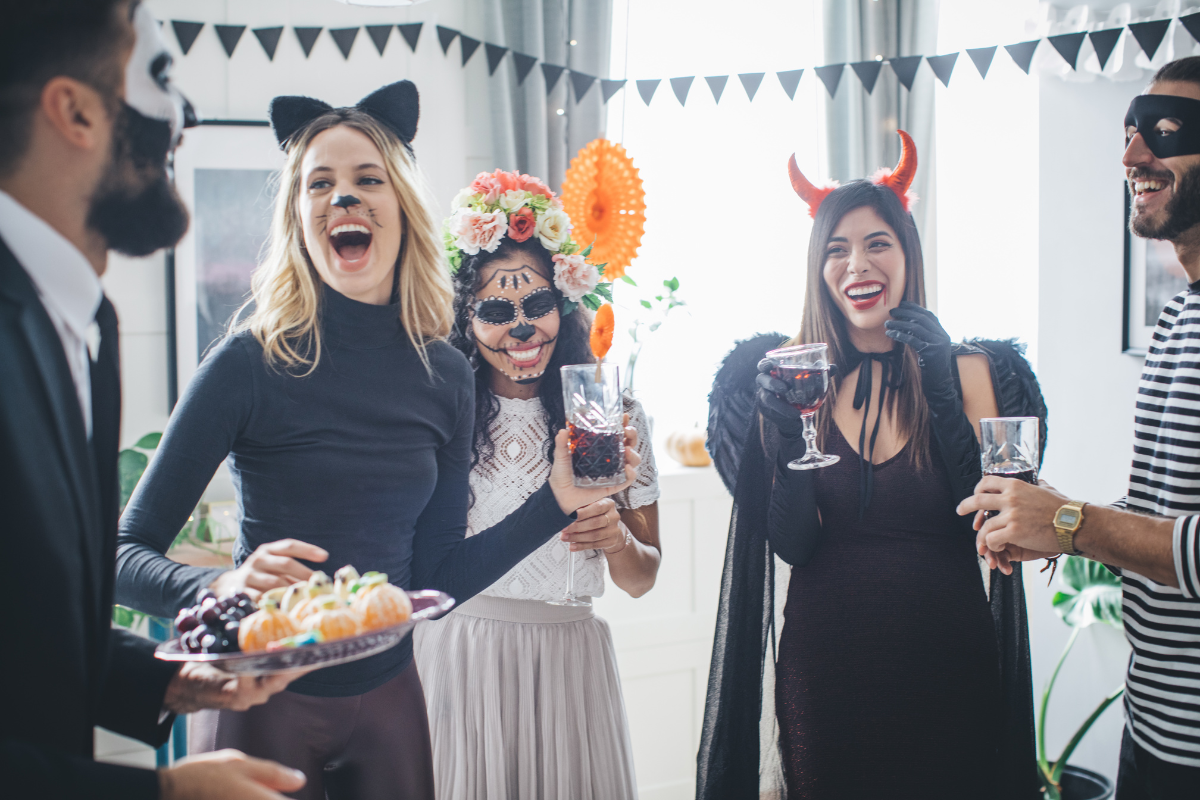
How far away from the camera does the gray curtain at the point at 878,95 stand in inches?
138

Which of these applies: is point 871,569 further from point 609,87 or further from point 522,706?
point 609,87

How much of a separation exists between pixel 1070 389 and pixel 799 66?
1841mm

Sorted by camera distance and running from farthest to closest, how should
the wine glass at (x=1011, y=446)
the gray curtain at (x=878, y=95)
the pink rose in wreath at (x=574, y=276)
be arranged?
the gray curtain at (x=878, y=95)
the pink rose in wreath at (x=574, y=276)
the wine glass at (x=1011, y=446)

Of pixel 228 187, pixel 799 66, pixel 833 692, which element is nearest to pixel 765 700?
pixel 833 692

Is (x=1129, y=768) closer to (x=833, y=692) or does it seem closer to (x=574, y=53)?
(x=833, y=692)

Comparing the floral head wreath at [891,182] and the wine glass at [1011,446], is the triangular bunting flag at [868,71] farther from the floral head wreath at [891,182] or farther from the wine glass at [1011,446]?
the wine glass at [1011,446]

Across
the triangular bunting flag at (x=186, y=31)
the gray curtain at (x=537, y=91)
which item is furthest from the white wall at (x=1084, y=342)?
the triangular bunting flag at (x=186, y=31)

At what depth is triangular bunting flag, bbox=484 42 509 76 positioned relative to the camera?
3152mm

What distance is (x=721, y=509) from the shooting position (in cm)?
335

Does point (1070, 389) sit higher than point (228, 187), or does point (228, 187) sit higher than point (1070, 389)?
point (228, 187)

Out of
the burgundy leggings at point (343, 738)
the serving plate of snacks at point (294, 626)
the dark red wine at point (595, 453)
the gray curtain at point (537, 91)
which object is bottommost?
the burgundy leggings at point (343, 738)

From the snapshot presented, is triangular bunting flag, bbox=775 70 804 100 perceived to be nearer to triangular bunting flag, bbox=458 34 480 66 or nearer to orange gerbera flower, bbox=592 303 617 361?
triangular bunting flag, bbox=458 34 480 66

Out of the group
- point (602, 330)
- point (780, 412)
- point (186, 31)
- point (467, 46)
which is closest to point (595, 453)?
point (602, 330)

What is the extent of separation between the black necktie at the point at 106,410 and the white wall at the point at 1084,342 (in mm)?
3365
